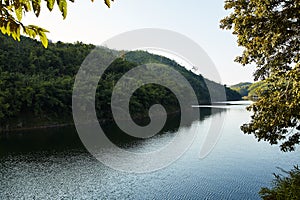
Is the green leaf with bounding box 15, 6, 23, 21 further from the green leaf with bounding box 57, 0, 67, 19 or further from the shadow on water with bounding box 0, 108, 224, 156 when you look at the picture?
the shadow on water with bounding box 0, 108, 224, 156

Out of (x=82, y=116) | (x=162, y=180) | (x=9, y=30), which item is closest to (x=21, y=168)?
(x=162, y=180)

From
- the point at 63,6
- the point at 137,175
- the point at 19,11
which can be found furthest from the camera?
the point at 137,175

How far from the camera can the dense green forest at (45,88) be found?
49688 mm

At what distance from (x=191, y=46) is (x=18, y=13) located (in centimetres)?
3422

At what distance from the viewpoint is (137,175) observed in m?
24.2

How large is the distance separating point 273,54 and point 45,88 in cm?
5339

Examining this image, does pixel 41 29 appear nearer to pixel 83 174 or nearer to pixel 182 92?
pixel 83 174

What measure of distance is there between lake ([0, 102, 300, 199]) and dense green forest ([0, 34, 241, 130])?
49.0 feet

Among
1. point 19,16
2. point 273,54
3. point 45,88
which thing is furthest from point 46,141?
point 19,16

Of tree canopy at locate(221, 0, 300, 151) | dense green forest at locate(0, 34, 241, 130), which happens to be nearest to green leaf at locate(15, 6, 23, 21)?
tree canopy at locate(221, 0, 300, 151)

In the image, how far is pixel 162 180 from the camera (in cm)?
2270

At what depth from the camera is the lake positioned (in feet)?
64.6

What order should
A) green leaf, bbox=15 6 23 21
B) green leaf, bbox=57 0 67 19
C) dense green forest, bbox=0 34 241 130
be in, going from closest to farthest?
green leaf, bbox=57 0 67 19 → green leaf, bbox=15 6 23 21 → dense green forest, bbox=0 34 241 130

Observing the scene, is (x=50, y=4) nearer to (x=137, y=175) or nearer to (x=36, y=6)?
(x=36, y=6)
